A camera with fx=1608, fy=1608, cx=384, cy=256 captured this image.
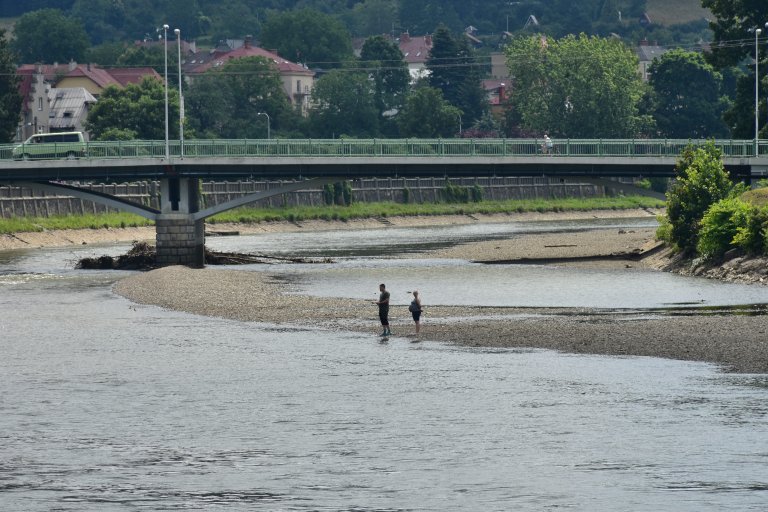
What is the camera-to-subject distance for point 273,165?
9894cm

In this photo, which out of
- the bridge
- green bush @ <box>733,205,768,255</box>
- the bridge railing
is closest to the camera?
green bush @ <box>733,205,768,255</box>

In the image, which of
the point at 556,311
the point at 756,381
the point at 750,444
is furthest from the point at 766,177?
the point at 750,444

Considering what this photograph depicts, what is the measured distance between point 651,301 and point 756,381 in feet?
71.3

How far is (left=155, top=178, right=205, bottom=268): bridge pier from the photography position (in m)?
95.9

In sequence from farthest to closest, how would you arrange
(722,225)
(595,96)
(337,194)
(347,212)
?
(595,96) → (337,194) → (347,212) → (722,225)

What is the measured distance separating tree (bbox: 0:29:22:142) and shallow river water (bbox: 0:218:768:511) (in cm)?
10684

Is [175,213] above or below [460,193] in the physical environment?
above

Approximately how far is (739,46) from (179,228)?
42.8m

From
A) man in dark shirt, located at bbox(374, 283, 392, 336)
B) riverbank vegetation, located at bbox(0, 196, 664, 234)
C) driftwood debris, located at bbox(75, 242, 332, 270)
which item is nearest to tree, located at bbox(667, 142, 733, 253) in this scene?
driftwood debris, located at bbox(75, 242, 332, 270)

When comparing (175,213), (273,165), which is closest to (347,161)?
(273,165)

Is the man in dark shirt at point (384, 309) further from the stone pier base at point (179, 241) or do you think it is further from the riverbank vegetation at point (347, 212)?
the riverbank vegetation at point (347, 212)

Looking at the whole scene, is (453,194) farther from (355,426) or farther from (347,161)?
(355,426)

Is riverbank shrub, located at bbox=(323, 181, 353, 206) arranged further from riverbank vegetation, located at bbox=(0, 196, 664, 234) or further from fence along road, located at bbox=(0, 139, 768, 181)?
fence along road, located at bbox=(0, 139, 768, 181)

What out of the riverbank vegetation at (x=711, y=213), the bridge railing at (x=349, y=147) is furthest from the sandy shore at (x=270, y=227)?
the riverbank vegetation at (x=711, y=213)
